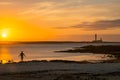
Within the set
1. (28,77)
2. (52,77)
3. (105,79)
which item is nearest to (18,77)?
(28,77)

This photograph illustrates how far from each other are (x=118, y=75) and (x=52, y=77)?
574cm

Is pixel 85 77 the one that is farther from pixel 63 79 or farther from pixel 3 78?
pixel 3 78

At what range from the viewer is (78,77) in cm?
2659

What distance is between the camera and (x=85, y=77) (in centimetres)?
2655

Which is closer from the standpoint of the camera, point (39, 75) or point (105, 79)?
point (105, 79)

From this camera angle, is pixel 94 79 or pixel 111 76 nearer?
pixel 94 79

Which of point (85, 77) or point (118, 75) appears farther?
point (118, 75)

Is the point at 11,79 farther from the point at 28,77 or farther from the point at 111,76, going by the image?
the point at 111,76

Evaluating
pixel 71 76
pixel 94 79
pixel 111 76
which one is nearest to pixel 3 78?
pixel 71 76

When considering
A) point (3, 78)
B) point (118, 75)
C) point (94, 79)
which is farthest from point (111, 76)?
point (3, 78)

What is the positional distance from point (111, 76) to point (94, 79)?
104 inches

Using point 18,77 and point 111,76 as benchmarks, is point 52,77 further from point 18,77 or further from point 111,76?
point 111,76

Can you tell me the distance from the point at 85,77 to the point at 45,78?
316 centimetres

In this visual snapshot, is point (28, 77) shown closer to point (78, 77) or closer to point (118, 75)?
point (78, 77)
